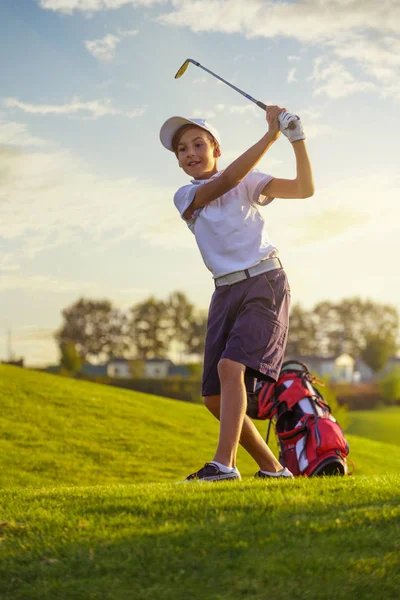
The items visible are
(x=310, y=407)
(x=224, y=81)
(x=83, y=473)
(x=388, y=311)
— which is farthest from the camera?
(x=388, y=311)

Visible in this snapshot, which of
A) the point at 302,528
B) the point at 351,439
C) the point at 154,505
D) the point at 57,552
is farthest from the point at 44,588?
the point at 351,439

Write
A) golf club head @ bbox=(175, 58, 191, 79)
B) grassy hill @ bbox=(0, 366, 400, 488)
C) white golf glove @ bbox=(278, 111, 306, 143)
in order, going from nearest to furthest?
white golf glove @ bbox=(278, 111, 306, 143), golf club head @ bbox=(175, 58, 191, 79), grassy hill @ bbox=(0, 366, 400, 488)

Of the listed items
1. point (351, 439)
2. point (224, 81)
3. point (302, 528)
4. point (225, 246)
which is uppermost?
point (224, 81)

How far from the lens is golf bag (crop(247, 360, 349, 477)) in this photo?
7.30 metres

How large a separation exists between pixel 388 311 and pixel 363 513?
106 meters

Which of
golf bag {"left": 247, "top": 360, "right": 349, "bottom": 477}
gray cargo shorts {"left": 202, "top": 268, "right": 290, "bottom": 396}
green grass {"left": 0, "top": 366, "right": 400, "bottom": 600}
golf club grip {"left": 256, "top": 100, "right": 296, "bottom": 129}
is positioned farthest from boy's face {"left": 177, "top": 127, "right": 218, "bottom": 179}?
golf bag {"left": 247, "top": 360, "right": 349, "bottom": 477}

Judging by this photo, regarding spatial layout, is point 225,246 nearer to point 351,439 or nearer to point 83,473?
point 83,473

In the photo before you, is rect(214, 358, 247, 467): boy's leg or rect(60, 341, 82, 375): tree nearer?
rect(214, 358, 247, 467): boy's leg

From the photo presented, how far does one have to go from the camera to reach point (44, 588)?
378 cm

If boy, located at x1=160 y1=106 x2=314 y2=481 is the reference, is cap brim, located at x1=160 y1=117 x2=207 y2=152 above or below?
above

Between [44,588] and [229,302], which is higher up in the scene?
[229,302]

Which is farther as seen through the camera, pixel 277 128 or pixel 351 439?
pixel 351 439

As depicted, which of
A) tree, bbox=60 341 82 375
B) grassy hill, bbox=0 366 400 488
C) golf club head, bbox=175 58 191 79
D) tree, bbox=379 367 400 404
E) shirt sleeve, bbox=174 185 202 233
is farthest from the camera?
tree, bbox=60 341 82 375

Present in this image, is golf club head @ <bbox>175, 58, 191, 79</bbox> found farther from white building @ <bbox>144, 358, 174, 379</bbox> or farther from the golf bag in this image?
white building @ <bbox>144, 358, 174, 379</bbox>
